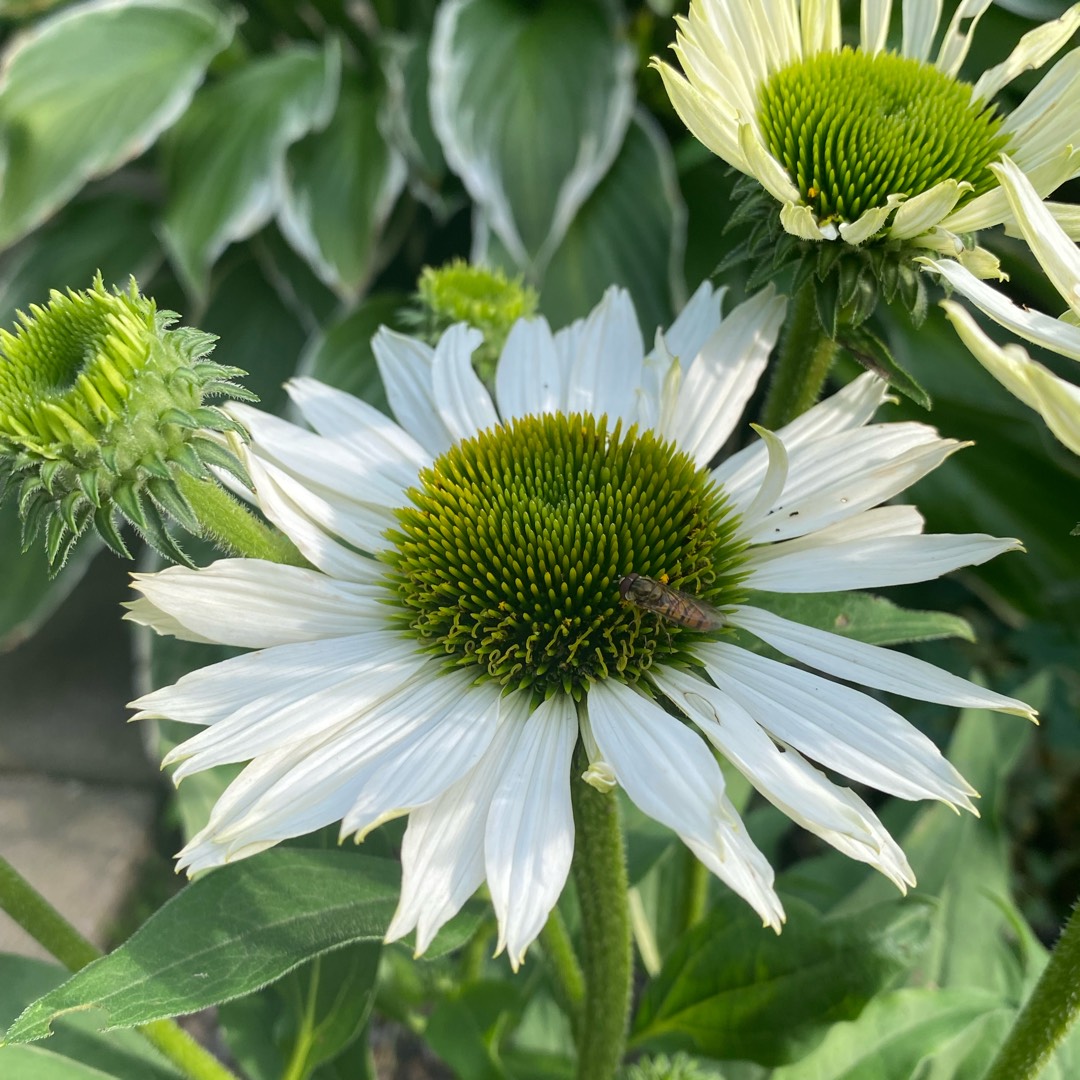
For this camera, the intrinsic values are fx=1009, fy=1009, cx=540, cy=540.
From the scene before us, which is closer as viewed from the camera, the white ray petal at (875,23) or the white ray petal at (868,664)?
the white ray petal at (868,664)

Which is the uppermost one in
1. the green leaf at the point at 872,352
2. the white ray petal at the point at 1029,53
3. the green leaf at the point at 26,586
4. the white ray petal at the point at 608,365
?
the white ray petal at the point at 1029,53

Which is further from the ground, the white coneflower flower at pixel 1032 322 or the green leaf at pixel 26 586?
the white coneflower flower at pixel 1032 322

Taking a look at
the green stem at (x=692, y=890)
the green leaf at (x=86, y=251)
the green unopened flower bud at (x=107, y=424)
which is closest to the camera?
the green unopened flower bud at (x=107, y=424)

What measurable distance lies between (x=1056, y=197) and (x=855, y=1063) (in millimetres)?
1257

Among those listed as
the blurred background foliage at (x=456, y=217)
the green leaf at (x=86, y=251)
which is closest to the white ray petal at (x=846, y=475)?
the blurred background foliage at (x=456, y=217)

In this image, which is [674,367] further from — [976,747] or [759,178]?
[976,747]

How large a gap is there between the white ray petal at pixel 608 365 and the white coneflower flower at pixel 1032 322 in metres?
0.23

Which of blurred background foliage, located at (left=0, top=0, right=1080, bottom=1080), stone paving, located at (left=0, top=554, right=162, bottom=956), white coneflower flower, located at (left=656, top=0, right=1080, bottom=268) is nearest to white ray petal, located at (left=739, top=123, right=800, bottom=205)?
white coneflower flower, located at (left=656, top=0, right=1080, bottom=268)

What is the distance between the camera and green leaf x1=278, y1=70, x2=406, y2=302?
1543 millimetres

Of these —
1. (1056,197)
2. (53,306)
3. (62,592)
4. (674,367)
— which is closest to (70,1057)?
(53,306)

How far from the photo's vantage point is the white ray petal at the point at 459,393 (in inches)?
27.3

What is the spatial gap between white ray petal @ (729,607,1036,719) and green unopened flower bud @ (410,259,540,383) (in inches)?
12.6

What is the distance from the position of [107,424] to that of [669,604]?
306 millimetres

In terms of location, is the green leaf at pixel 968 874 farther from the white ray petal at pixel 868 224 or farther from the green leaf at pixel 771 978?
the white ray petal at pixel 868 224
